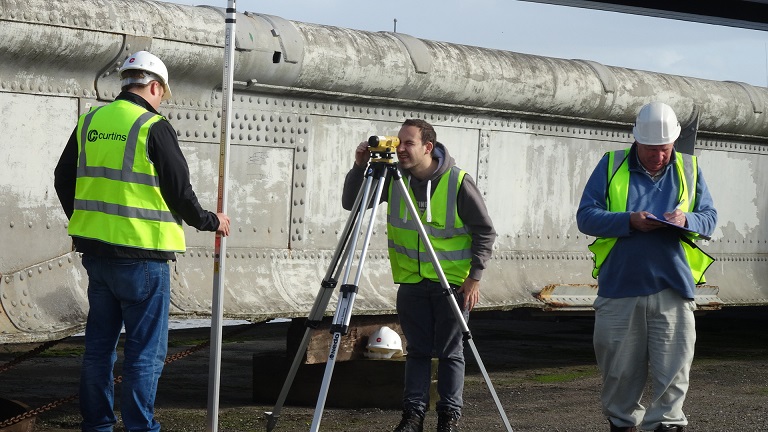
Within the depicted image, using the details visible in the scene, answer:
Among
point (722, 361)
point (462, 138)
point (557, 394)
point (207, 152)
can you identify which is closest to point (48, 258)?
point (207, 152)

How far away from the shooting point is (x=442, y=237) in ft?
23.2

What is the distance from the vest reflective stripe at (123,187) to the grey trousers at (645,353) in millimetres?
2375

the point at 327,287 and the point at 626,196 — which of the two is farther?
the point at 327,287

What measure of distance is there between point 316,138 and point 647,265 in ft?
9.80

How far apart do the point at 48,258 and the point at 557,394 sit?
4288mm

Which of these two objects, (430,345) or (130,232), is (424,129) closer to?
(430,345)

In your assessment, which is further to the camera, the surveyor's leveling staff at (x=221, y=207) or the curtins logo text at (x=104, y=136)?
the surveyor's leveling staff at (x=221, y=207)

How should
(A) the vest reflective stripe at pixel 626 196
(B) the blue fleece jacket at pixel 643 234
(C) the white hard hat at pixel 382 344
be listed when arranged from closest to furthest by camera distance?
(B) the blue fleece jacket at pixel 643 234 < (A) the vest reflective stripe at pixel 626 196 < (C) the white hard hat at pixel 382 344

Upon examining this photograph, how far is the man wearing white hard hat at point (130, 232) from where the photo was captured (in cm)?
588

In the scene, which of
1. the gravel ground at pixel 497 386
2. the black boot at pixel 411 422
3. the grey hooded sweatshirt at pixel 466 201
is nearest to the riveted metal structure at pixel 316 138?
the gravel ground at pixel 497 386

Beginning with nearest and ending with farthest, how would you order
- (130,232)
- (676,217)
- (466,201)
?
(130,232), (676,217), (466,201)

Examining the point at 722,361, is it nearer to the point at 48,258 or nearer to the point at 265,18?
the point at 265,18

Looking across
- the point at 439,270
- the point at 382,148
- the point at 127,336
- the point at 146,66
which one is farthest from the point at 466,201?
the point at 127,336

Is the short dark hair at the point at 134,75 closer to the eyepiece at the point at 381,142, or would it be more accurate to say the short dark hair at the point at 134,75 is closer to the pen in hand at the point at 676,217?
the eyepiece at the point at 381,142
